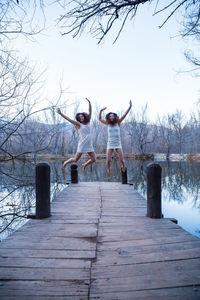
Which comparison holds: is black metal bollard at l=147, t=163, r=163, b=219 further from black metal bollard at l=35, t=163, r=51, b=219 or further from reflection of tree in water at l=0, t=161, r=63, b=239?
reflection of tree in water at l=0, t=161, r=63, b=239

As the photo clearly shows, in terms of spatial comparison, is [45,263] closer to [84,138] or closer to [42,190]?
[42,190]

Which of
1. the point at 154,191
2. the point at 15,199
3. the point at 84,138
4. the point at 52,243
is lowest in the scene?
the point at 15,199

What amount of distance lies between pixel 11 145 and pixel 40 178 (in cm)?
185

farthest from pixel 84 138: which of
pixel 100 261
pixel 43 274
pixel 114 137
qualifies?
pixel 43 274

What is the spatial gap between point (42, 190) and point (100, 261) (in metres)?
1.59

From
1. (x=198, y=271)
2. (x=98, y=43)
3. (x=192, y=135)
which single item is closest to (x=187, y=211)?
(x=198, y=271)

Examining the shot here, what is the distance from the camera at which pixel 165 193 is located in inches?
389

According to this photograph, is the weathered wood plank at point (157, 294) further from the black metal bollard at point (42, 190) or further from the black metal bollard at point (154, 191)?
the black metal bollard at point (42, 190)

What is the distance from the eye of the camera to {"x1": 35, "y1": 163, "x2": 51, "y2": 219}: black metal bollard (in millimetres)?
2975

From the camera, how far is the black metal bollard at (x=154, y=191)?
9.71 ft

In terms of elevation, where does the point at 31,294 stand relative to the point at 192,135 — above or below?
below

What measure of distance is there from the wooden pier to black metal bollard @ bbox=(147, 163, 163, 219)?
14 centimetres

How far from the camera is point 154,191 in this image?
2.96 metres

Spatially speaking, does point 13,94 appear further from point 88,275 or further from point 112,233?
point 88,275
